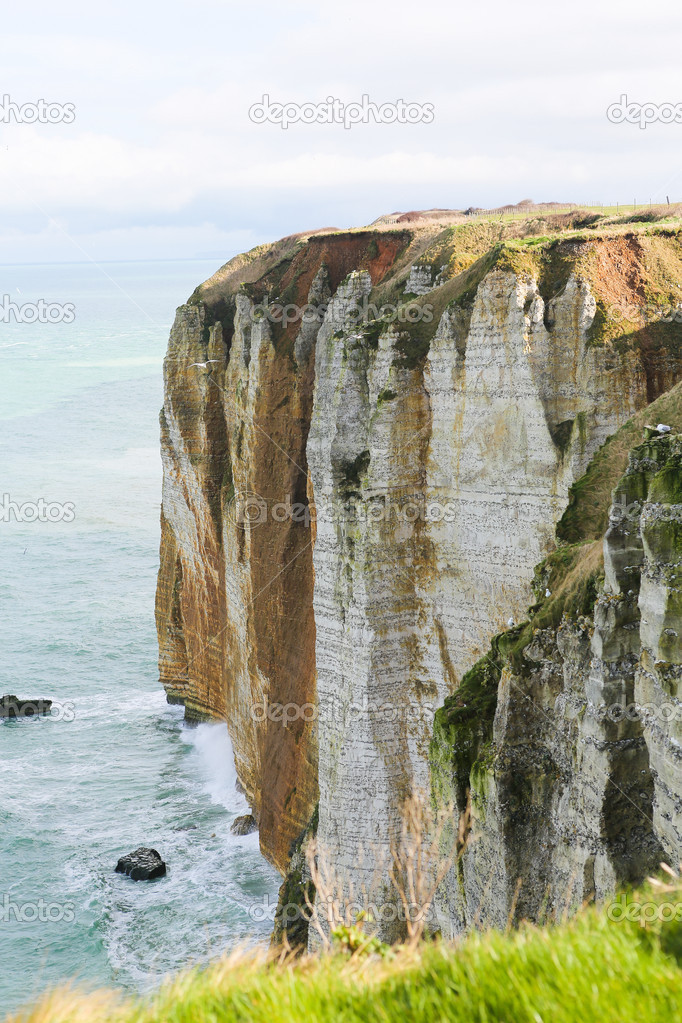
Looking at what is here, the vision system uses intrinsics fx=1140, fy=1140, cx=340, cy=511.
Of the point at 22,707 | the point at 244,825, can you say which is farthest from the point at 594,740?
the point at 22,707

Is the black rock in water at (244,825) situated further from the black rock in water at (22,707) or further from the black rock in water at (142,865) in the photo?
the black rock in water at (22,707)

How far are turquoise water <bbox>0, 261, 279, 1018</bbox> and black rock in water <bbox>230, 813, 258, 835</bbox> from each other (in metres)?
0.34

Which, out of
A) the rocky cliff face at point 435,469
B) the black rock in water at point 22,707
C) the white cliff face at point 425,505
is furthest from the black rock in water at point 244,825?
the black rock in water at point 22,707

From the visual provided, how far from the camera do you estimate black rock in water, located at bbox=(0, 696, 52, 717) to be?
4453 centimetres

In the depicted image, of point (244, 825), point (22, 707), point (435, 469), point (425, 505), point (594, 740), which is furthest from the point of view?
point (22, 707)

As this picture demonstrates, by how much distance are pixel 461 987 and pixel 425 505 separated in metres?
15.2

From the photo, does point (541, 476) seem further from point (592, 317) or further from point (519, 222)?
point (519, 222)

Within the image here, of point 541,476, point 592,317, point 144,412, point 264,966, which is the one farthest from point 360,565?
point 144,412

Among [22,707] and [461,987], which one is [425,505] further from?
[22,707]

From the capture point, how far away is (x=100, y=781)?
38.5m

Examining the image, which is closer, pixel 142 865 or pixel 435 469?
pixel 435 469

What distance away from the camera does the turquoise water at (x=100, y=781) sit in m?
27.9

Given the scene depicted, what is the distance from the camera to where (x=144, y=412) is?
110875 millimetres

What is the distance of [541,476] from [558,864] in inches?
330
